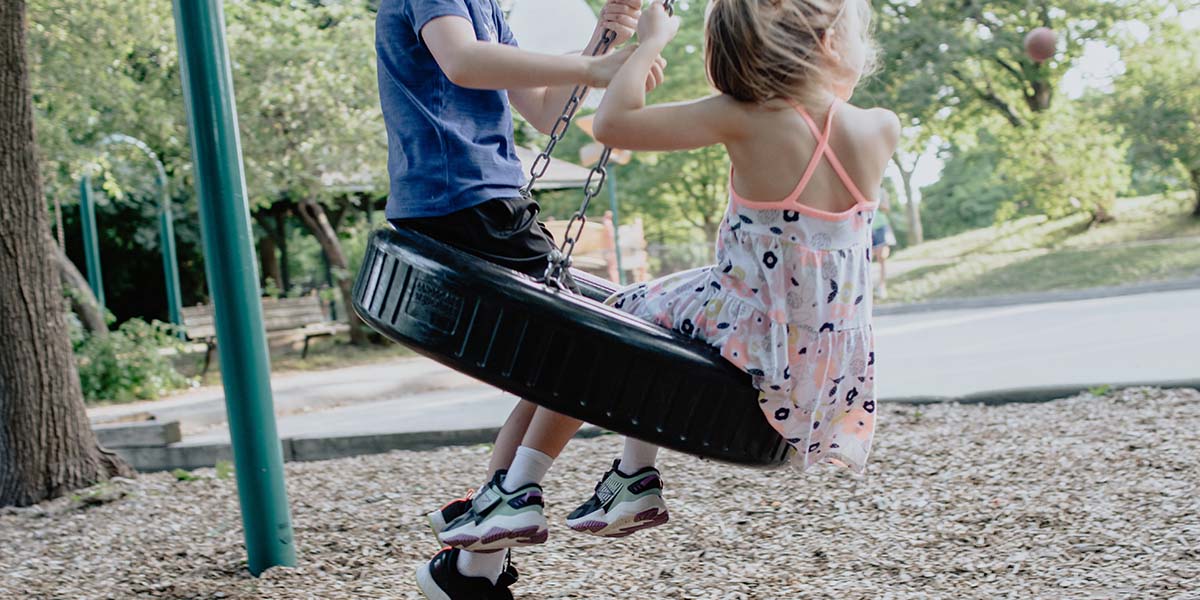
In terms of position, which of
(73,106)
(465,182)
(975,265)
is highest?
(73,106)

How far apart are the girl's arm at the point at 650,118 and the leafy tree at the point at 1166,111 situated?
694 inches

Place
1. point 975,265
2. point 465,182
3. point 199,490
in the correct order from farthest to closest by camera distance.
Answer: point 975,265 → point 199,490 → point 465,182

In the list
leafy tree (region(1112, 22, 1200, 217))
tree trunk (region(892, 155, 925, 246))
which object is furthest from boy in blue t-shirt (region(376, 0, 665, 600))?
tree trunk (region(892, 155, 925, 246))

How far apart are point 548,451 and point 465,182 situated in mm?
570

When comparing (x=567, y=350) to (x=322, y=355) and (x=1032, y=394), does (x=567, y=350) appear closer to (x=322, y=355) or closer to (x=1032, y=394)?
(x=1032, y=394)

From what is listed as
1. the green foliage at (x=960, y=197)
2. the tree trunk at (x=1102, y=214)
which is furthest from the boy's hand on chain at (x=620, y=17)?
the green foliage at (x=960, y=197)

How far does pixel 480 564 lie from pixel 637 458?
459 millimetres

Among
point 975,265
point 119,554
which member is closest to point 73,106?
point 119,554

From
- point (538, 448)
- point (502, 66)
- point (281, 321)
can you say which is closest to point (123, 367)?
point (281, 321)

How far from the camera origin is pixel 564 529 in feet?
13.4

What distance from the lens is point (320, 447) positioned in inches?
244

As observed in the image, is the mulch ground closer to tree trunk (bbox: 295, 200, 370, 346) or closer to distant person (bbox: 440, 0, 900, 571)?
distant person (bbox: 440, 0, 900, 571)

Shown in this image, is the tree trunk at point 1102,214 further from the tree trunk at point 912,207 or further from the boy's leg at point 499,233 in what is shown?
the boy's leg at point 499,233

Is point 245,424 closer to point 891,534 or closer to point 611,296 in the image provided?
point 611,296
